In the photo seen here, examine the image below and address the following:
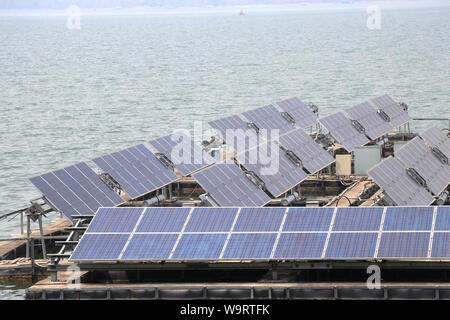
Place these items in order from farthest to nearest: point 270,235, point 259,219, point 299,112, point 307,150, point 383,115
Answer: point 383,115 < point 299,112 < point 307,150 < point 259,219 < point 270,235

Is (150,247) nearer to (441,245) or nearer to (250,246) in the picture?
(250,246)

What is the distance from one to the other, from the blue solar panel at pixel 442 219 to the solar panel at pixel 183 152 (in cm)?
2078

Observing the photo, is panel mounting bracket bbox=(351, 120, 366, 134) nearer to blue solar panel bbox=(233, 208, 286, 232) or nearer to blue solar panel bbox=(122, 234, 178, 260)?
blue solar panel bbox=(233, 208, 286, 232)

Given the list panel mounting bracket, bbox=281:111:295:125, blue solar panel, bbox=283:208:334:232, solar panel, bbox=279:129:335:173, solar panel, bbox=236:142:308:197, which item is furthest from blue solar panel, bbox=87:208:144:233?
panel mounting bracket, bbox=281:111:295:125

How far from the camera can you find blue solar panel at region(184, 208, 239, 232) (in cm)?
4175

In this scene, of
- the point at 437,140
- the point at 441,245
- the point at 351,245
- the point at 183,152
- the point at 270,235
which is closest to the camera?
the point at 441,245

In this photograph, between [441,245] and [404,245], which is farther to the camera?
[404,245]

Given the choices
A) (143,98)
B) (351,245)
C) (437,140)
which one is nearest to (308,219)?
(351,245)

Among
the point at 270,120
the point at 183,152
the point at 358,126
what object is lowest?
the point at 358,126

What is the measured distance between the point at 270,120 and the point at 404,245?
33.2 meters

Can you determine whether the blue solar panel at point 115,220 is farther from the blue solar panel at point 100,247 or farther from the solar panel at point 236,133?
the solar panel at point 236,133

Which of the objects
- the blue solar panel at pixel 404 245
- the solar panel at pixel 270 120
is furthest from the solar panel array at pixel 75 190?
the solar panel at pixel 270 120

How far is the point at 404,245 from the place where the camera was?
39.4 meters
